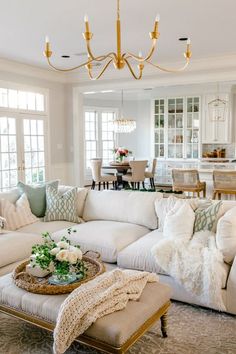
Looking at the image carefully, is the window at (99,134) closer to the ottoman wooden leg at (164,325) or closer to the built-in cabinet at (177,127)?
the built-in cabinet at (177,127)

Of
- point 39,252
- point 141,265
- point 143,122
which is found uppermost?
point 143,122

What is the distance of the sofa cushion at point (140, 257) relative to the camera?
3186 millimetres

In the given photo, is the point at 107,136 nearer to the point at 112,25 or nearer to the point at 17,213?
the point at 112,25

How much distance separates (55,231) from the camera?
13.4 feet

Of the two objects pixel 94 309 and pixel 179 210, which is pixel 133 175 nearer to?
pixel 179 210

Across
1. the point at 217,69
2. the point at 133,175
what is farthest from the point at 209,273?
the point at 133,175

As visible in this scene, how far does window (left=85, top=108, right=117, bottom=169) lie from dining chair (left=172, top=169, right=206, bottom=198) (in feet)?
15.2

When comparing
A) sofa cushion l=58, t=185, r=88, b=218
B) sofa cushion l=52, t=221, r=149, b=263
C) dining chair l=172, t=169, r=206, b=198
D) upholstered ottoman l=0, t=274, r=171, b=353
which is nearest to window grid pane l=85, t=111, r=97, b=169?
dining chair l=172, t=169, r=206, b=198

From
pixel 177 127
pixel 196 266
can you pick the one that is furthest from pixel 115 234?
pixel 177 127

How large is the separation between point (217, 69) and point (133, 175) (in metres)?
3.30

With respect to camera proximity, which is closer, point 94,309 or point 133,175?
point 94,309

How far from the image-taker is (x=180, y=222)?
11.3 feet

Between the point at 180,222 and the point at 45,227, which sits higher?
the point at 180,222

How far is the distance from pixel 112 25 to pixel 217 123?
5964 millimetres
